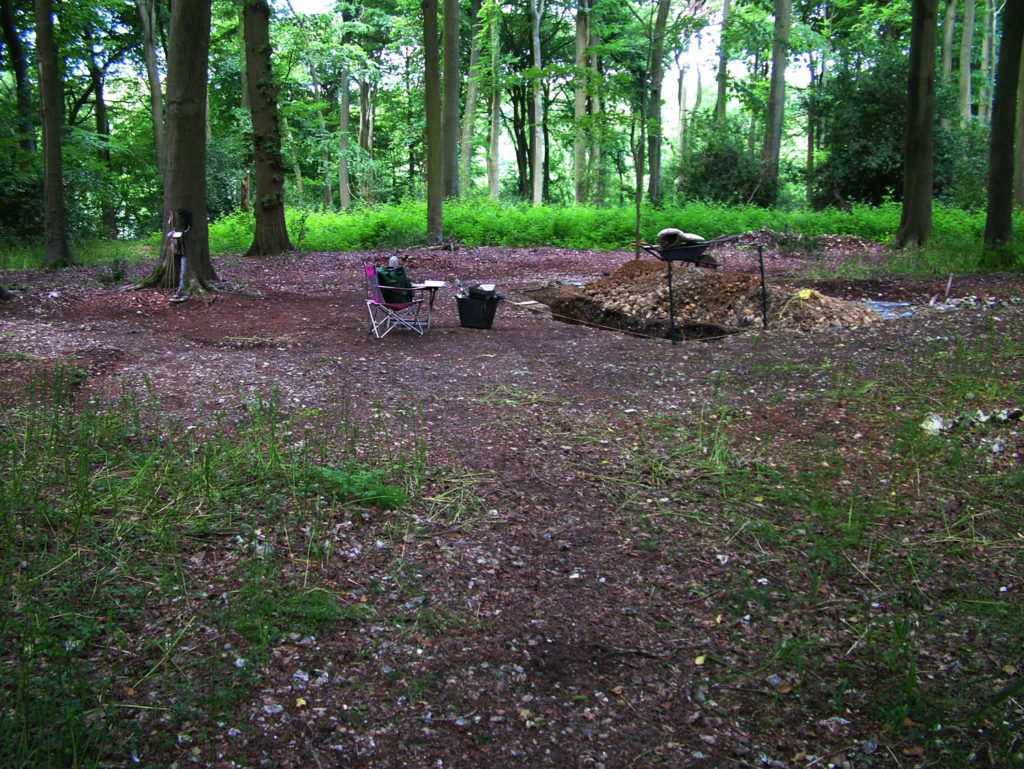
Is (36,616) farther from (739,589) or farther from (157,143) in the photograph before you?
(157,143)

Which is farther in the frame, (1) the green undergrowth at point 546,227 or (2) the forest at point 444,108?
(1) the green undergrowth at point 546,227

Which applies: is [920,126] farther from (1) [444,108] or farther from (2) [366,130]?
(2) [366,130]

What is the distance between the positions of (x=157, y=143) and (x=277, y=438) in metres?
20.0

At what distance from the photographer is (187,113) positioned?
29.4ft

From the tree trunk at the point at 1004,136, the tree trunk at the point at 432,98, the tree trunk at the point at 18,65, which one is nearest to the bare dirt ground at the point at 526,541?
the tree trunk at the point at 1004,136

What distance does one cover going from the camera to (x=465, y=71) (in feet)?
115

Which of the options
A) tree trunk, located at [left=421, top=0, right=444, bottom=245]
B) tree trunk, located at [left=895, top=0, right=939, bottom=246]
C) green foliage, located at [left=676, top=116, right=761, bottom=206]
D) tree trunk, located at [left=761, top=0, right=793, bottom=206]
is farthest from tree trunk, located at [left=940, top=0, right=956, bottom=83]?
tree trunk, located at [left=421, top=0, right=444, bottom=245]

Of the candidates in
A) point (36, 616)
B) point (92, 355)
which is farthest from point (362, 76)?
point (36, 616)

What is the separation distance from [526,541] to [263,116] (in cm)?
Answer: 1235

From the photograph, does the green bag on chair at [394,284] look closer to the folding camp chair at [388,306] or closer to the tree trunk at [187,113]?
the folding camp chair at [388,306]

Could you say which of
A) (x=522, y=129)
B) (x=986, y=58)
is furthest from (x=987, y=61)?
(x=522, y=129)

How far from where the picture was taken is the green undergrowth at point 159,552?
7.48 ft

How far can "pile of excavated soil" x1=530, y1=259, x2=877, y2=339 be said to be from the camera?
7832 millimetres

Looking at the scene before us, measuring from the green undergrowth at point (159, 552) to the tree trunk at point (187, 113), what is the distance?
4.90 meters
